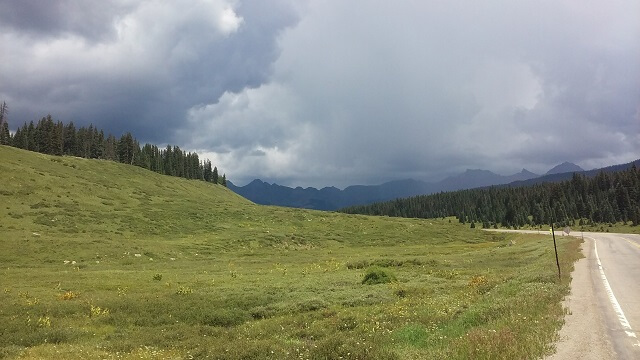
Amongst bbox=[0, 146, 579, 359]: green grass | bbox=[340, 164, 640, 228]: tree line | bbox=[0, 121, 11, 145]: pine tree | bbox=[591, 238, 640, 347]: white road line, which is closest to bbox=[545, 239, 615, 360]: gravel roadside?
bbox=[0, 146, 579, 359]: green grass

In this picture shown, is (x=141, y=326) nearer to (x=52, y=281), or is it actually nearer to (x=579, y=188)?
(x=52, y=281)

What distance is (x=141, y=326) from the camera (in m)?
22.1

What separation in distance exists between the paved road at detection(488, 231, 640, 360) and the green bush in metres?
13.5

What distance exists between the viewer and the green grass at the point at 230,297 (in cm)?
1509

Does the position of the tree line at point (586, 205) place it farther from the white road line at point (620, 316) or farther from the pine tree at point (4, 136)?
the pine tree at point (4, 136)

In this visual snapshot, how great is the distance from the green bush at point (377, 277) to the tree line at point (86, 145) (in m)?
149

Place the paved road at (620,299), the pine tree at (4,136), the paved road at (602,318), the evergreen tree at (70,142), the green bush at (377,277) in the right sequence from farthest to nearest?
the evergreen tree at (70,142), the pine tree at (4,136), the green bush at (377,277), the paved road at (620,299), the paved road at (602,318)

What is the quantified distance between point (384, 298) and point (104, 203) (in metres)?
79.6

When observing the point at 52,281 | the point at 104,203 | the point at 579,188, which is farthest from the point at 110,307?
the point at 579,188

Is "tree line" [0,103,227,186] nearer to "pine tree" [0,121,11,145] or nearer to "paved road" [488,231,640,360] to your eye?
"pine tree" [0,121,11,145]

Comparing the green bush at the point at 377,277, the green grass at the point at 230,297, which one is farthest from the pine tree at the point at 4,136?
the green bush at the point at 377,277

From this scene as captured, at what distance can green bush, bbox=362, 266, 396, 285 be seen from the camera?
3403 centimetres

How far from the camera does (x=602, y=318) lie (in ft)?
53.9

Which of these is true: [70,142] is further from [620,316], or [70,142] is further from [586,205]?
[586,205]
